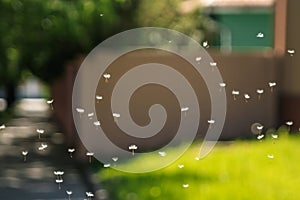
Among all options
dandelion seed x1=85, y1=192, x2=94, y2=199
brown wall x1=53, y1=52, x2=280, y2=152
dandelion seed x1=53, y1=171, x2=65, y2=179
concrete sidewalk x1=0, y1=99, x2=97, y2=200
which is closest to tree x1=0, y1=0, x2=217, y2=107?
brown wall x1=53, y1=52, x2=280, y2=152

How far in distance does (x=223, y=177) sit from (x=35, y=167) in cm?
371

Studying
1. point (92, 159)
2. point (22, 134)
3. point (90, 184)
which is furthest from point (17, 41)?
point (22, 134)

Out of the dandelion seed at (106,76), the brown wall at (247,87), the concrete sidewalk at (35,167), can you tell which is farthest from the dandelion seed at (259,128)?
the concrete sidewalk at (35,167)

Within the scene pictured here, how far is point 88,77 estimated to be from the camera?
37.3 feet

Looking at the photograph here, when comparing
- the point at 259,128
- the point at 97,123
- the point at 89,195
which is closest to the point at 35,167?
the point at 97,123

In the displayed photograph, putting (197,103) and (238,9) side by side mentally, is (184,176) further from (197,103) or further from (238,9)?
(238,9)

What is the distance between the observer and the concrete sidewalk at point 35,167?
853 cm

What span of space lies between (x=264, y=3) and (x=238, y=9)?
0.94 metres

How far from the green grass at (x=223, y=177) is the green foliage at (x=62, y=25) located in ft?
6.53

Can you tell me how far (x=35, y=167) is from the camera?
35.2 feet

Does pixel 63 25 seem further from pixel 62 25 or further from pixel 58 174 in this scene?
pixel 58 174

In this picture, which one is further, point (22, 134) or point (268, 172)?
point (22, 134)

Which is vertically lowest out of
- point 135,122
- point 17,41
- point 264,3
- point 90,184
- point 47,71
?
point 90,184

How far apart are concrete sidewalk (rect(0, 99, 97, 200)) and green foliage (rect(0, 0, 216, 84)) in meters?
1.26
